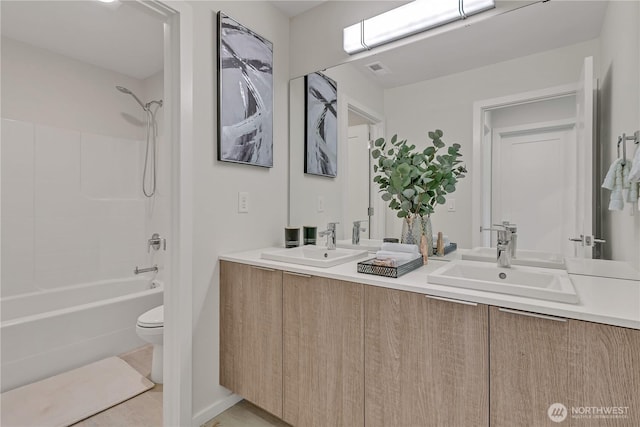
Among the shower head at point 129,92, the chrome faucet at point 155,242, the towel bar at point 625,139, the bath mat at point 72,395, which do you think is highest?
the shower head at point 129,92

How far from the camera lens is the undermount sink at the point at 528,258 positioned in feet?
4.57

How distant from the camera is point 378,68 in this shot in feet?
6.02

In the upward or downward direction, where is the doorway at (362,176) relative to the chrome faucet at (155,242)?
upward

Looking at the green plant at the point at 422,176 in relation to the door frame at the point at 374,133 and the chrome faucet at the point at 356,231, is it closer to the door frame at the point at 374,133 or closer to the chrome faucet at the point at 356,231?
the door frame at the point at 374,133

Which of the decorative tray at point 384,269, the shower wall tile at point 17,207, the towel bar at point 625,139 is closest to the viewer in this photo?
the towel bar at point 625,139

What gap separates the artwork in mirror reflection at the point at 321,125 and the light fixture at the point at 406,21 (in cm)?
28

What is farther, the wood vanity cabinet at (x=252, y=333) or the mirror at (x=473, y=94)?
the wood vanity cabinet at (x=252, y=333)

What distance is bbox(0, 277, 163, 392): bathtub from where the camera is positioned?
1.97m

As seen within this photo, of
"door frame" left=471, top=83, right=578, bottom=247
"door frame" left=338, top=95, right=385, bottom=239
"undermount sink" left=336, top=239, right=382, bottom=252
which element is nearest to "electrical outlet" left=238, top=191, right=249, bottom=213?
"undermount sink" left=336, top=239, right=382, bottom=252

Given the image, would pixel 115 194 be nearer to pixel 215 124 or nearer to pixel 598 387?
pixel 215 124

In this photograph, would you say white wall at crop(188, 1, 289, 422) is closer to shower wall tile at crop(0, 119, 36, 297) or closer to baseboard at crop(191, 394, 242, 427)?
baseboard at crop(191, 394, 242, 427)

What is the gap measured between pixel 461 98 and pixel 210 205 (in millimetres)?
1396

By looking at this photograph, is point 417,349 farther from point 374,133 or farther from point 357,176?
point 374,133

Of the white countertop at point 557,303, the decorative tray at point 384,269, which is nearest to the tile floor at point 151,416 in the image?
the white countertop at point 557,303
